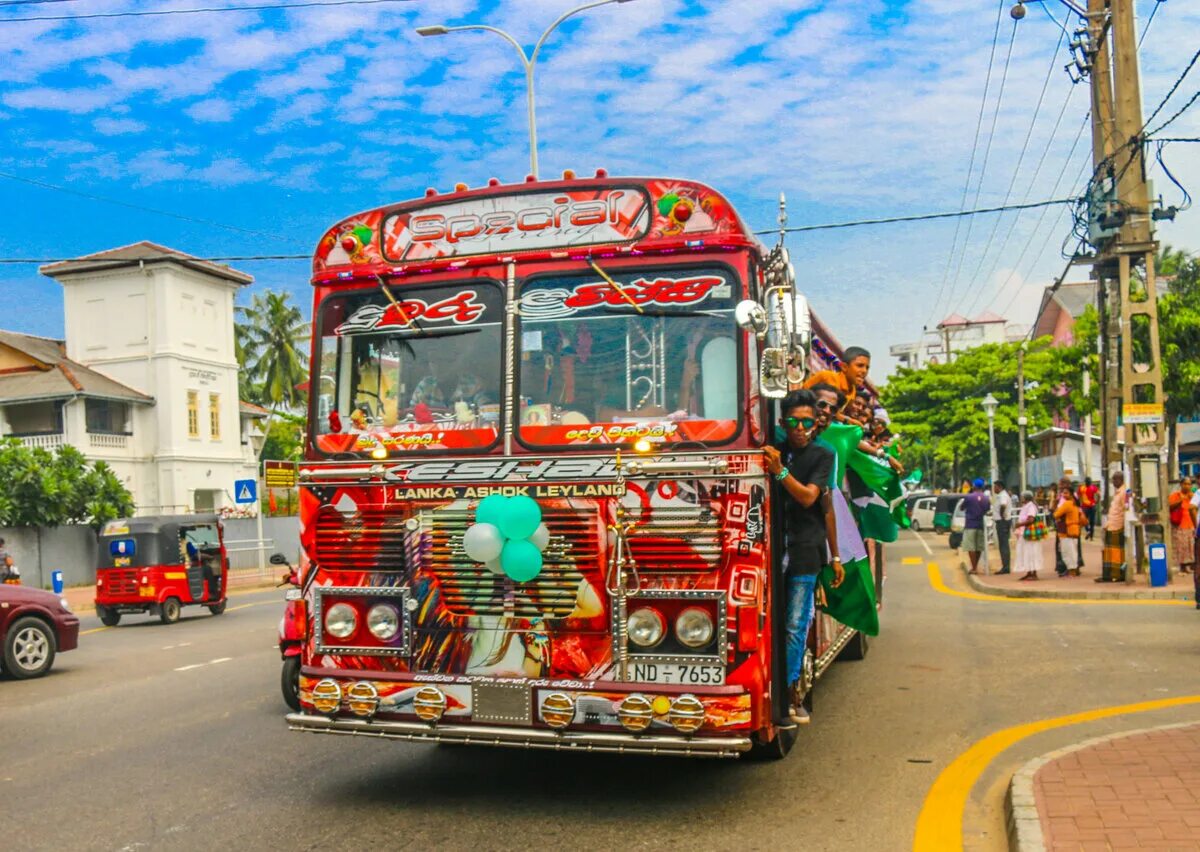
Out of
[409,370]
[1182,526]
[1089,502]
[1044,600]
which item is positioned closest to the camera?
[409,370]

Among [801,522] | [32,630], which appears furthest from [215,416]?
[801,522]

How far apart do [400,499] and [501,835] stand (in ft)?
5.87

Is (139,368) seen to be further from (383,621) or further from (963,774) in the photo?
(963,774)

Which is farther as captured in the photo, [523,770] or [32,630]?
[32,630]

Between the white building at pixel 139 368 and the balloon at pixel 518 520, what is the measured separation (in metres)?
40.2

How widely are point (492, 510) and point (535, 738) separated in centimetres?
115

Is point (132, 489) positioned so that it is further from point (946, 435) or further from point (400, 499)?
point (400, 499)

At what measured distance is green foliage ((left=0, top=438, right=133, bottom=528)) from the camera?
32750 mm

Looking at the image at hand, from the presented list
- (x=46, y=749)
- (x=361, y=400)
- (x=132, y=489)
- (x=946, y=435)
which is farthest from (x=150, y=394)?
(x=361, y=400)

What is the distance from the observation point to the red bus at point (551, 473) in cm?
609

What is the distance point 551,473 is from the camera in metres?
6.30

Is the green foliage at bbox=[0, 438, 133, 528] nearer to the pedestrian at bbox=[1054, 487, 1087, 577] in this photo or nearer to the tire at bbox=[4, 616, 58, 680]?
the tire at bbox=[4, 616, 58, 680]

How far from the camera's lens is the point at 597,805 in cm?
667

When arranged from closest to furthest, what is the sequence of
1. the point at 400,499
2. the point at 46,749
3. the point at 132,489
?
the point at 400,499 < the point at 46,749 < the point at 132,489
